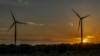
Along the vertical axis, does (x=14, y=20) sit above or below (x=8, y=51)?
above

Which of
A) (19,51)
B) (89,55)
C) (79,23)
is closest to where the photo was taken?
(89,55)

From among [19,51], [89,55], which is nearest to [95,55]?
[89,55]

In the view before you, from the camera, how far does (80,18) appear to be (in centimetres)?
12488

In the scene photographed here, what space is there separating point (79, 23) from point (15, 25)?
21.2 metres

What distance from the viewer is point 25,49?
143500mm

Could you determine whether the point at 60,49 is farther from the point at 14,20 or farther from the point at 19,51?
the point at 14,20

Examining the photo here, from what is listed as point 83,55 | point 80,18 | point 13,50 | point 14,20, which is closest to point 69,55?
point 83,55

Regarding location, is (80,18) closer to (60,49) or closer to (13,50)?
(60,49)

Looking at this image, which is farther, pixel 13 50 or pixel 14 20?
pixel 13 50

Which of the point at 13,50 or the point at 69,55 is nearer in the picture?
the point at 69,55

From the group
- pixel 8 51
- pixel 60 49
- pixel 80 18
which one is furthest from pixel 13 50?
pixel 80 18

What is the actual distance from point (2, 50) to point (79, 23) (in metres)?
38.5

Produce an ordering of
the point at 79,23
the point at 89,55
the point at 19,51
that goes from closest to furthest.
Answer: the point at 89,55 < the point at 79,23 < the point at 19,51

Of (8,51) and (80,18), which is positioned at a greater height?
(80,18)
